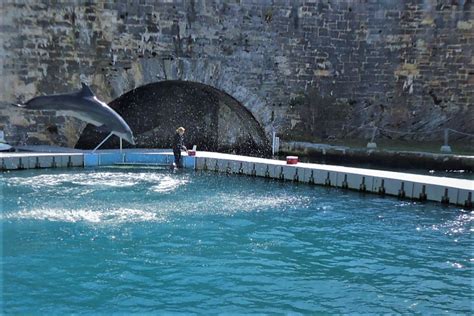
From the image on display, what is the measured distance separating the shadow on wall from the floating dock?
3.41m

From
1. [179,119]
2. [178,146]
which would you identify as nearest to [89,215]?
[178,146]

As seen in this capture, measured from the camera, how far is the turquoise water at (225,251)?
223 inches

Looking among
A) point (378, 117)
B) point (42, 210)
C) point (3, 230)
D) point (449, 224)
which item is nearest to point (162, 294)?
point (3, 230)

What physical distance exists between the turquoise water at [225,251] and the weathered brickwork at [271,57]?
3842mm

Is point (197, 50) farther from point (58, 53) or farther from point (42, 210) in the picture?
point (42, 210)

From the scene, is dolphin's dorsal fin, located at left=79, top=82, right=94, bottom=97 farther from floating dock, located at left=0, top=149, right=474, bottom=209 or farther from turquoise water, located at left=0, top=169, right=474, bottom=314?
turquoise water, located at left=0, top=169, right=474, bottom=314

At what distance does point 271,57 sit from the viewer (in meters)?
15.3

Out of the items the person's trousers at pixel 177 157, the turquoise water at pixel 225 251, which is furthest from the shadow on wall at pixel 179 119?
the turquoise water at pixel 225 251

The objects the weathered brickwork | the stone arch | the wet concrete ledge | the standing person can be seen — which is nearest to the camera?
the standing person

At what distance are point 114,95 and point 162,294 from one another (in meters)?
9.04

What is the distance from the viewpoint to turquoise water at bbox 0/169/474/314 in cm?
566

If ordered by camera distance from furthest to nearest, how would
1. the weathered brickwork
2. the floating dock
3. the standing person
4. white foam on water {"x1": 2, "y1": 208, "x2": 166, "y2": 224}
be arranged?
the weathered brickwork < the standing person < the floating dock < white foam on water {"x1": 2, "y1": 208, "x2": 166, "y2": 224}

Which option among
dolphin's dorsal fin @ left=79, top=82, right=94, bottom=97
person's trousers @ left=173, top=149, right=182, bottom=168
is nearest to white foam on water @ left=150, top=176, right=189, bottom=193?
person's trousers @ left=173, top=149, right=182, bottom=168

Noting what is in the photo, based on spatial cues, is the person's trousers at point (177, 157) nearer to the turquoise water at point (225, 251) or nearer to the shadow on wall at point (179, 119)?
the turquoise water at point (225, 251)
